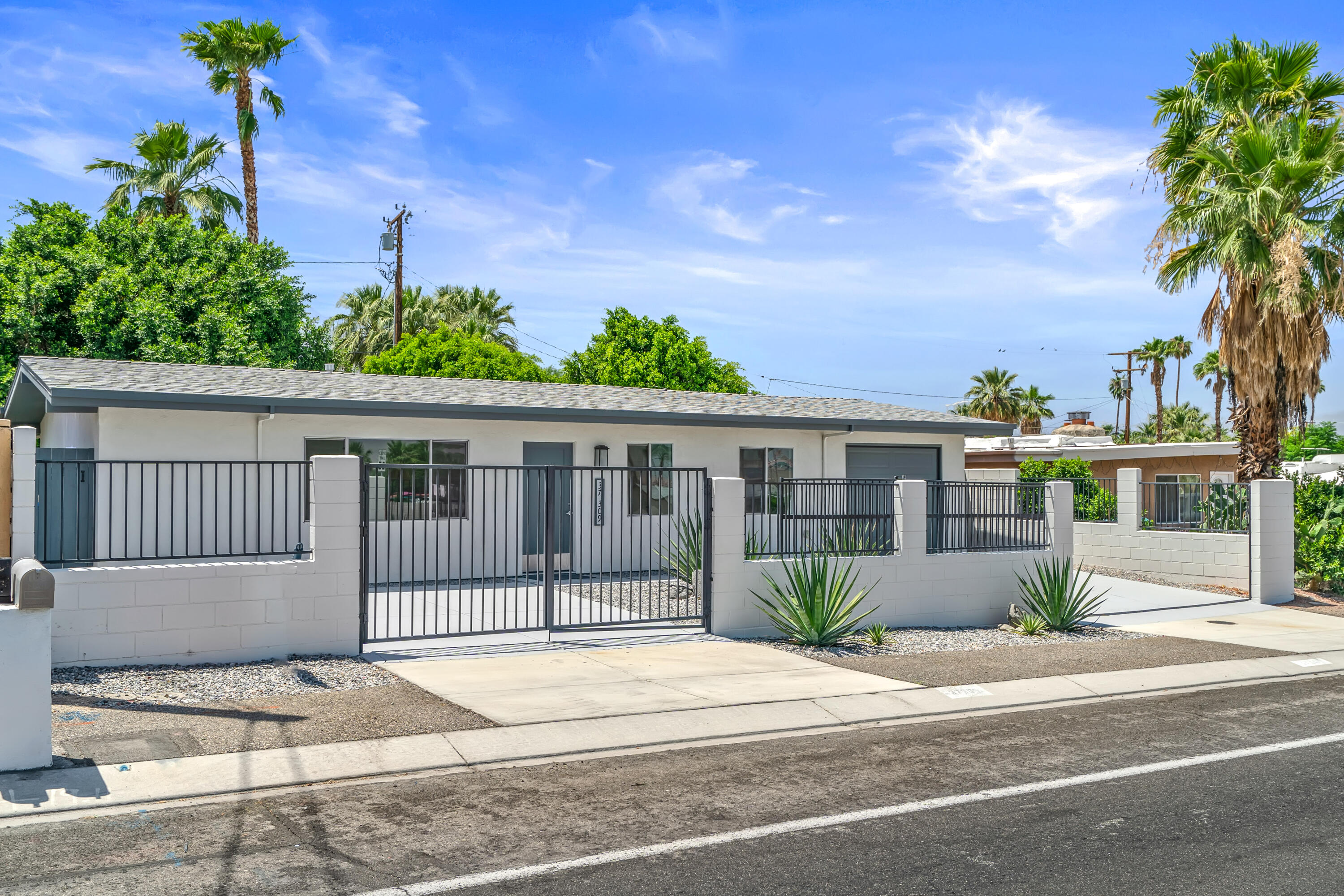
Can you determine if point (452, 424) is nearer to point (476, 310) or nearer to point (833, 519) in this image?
point (833, 519)

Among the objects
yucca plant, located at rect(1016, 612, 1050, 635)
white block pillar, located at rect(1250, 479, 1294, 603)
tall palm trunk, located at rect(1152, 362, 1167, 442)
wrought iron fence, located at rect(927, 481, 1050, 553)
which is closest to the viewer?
yucca plant, located at rect(1016, 612, 1050, 635)

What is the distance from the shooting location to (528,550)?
1753cm

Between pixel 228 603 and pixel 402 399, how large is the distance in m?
6.12

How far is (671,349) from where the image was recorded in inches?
1540

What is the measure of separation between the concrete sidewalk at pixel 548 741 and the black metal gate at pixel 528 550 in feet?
9.29

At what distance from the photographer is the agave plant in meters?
13.3

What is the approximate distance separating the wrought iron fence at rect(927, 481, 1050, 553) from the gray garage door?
5.96 metres

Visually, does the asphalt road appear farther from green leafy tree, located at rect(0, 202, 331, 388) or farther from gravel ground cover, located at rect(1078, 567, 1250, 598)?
green leafy tree, located at rect(0, 202, 331, 388)

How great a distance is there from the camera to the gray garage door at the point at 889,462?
2106 centimetres

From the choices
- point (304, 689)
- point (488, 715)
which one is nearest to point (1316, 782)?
point (488, 715)

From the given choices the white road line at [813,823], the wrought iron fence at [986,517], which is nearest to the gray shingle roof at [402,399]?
the wrought iron fence at [986,517]

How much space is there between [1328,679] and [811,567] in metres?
5.56

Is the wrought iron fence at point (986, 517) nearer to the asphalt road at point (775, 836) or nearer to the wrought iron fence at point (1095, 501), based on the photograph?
the asphalt road at point (775, 836)

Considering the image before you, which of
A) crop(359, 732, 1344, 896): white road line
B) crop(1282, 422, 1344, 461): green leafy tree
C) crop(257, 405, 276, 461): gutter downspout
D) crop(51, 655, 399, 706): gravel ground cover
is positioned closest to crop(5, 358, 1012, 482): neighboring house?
crop(257, 405, 276, 461): gutter downspout
